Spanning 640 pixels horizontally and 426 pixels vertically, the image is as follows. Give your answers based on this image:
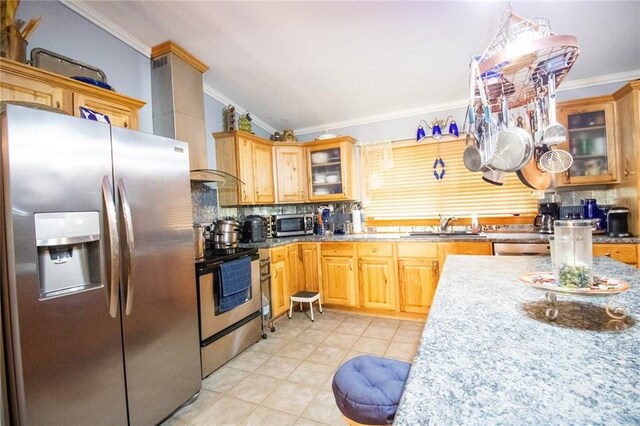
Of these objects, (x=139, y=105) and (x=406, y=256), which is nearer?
(x=139, y=105)

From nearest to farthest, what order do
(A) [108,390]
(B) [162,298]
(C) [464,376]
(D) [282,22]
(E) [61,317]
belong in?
(C) [464,376] → (E) [61,317] → (A) [108,390] → (B) [162,298] → (D) [282,22]

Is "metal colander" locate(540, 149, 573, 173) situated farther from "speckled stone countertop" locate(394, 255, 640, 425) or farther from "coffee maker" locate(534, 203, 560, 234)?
"coffee maker" locate(534, 203, 560, 234)

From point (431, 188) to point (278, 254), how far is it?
214cm

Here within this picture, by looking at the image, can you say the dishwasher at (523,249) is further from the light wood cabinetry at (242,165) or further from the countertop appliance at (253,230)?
the light wood cabinetry at (242,165)

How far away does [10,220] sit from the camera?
1.12 meters

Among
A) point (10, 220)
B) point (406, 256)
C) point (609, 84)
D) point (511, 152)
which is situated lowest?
point (406, 256)

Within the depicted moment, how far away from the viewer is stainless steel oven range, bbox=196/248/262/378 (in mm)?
2096

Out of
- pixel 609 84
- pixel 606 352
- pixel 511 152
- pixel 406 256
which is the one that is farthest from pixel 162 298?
pixel 609 84

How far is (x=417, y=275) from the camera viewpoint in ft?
10.0

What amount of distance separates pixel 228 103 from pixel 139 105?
145cm

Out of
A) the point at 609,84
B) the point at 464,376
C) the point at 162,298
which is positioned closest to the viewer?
the point at 464,376

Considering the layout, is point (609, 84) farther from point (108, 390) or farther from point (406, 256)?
point (108, 390)

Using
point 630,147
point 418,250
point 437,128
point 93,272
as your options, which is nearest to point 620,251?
point 630,147

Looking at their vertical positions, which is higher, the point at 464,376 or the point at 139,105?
the point at 139,105
